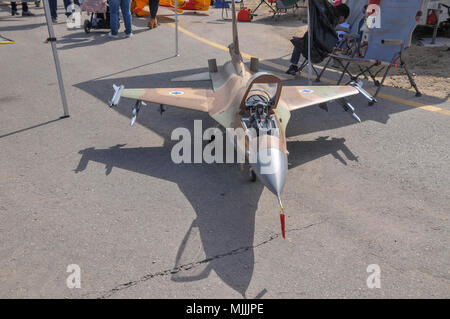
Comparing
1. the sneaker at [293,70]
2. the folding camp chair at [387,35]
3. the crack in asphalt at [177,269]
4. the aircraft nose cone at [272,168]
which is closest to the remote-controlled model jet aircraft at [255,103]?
the aircraft nose cone at [272,168]

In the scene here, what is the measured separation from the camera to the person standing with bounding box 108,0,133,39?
55.6 ft

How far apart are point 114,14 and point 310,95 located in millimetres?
12800

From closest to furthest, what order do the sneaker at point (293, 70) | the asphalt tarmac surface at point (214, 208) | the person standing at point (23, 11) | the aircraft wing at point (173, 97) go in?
1. the asphalt tarmac surface at point (214, 208)
2. the aircraft wing at point (173, 97)
3. the sneaker at point (293, 70)
4. the person standing at point (23, 11)

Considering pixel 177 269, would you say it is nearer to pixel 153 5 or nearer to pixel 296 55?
pixel 296 55

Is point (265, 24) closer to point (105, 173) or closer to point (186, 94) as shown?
point (186, 94)

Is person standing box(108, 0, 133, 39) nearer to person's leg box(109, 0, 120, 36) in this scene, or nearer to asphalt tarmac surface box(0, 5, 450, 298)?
person's leg box(109, 0, 120, 36)

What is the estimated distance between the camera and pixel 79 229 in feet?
18.7

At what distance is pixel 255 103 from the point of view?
6715 millimetres

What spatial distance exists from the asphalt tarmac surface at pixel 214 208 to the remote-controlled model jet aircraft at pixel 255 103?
2.55ft

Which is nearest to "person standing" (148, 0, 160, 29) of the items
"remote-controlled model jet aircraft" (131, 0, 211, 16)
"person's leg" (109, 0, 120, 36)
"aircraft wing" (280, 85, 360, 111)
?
"person's leg" (109, 0, 120, 36)

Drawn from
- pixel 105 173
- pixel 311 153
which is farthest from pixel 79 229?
pixel 311 153

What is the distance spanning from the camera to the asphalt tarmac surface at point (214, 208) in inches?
189

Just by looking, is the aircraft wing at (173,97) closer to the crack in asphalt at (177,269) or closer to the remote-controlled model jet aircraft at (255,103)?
the remote-controlled model jet aircraft at (255,103)
